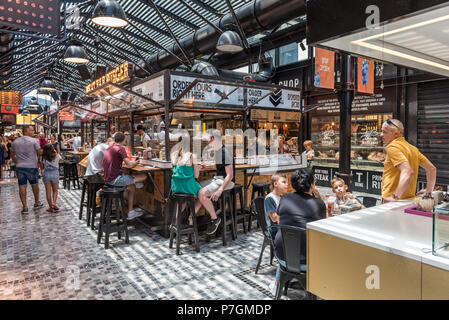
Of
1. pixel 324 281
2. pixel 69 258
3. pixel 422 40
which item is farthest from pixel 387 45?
pixel 69 258

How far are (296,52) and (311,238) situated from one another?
10.2 meters

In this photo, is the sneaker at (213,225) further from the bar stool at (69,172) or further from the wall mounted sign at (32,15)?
the bar stool at (69,172)

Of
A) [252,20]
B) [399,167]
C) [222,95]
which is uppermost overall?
[252,20]

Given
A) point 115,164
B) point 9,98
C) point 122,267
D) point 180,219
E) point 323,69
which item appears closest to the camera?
point 122,267

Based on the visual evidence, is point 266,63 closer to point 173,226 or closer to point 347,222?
point 173,226

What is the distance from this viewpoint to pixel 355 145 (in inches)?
366

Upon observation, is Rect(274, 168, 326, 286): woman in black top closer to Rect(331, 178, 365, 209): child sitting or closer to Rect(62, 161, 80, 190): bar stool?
Rect(331, 178, 365, 209): child sitting

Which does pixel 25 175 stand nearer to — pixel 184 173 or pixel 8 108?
pixel 184 173

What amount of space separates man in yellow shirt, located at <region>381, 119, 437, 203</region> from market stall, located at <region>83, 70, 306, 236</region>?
2.81 metres

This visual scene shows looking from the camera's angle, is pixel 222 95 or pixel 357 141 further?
pixel 357 141

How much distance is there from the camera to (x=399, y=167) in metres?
2.96

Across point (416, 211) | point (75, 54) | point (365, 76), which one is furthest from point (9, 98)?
point (416, 211)

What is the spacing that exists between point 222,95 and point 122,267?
3.97 meters

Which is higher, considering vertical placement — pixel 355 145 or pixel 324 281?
pixel 355 145
